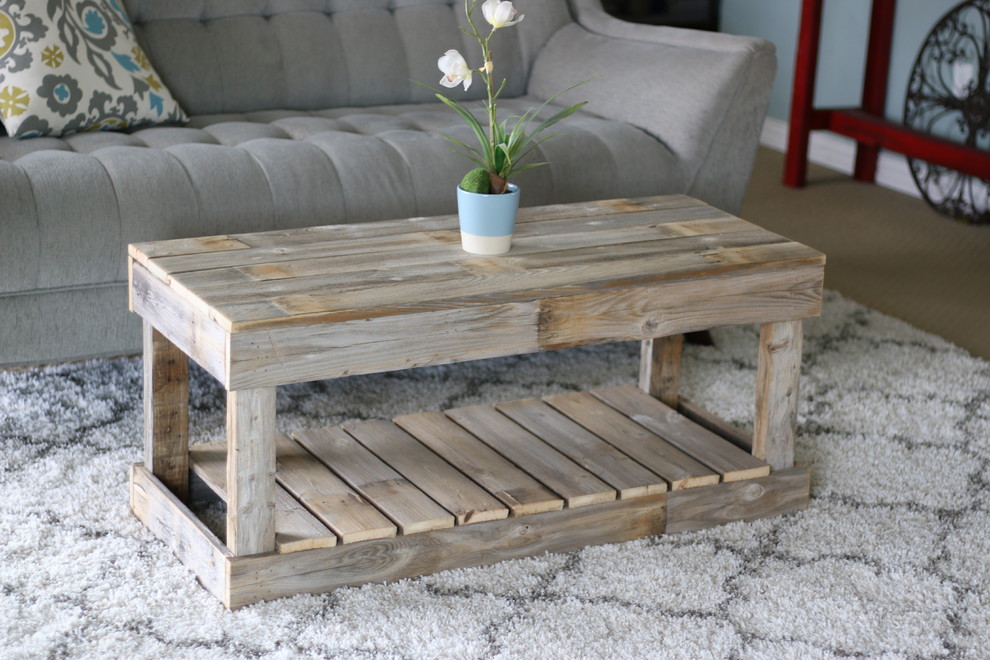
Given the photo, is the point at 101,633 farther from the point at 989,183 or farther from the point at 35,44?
the point at 989,183

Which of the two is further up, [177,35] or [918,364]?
[177,35]

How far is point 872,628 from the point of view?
1.46 meters

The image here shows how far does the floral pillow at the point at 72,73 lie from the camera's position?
2.15 m

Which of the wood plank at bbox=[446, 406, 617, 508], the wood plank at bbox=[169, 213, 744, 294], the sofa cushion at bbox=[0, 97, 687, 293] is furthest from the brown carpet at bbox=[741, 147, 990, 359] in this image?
the wood plank at bbox=[446, 406, 617, 508]

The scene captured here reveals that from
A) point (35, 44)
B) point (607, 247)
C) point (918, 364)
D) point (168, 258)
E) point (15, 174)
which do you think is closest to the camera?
point (168, 258)

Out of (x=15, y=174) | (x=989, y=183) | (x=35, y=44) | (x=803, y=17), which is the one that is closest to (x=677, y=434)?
(x=15, y=174)

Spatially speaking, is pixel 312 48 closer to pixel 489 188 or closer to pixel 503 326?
pixel 489 188

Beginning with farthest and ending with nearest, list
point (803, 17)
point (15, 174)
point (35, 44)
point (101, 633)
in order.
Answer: point (803, 17) → point (35, 44) → point (15, 174) → point (101, 633)

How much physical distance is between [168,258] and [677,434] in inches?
31.1

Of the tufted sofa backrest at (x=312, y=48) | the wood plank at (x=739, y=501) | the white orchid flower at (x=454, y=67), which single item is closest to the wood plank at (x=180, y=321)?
the white orchid flower at (x=454, y=67)

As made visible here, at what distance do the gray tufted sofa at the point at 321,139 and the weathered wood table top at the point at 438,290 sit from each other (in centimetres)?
30

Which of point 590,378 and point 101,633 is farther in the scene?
point 590,378

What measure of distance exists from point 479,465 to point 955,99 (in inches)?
89.4

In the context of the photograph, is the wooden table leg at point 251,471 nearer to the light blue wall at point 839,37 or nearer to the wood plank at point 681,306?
the wood plank at point 681,306
